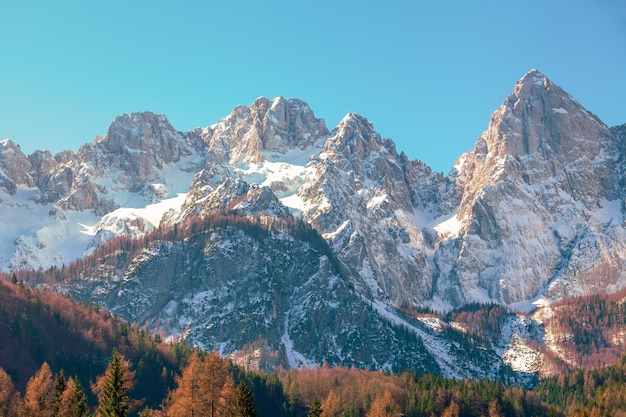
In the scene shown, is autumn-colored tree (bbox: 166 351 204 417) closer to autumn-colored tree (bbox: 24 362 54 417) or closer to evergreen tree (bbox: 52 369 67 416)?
evergreen tree (bbox: 52 369 67 416)

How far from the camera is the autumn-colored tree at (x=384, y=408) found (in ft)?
564

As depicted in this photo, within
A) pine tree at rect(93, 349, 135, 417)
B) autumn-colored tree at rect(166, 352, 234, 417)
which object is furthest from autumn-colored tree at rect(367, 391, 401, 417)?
pine tree at rect(93, 349, 135, 417)

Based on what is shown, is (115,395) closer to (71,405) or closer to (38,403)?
(71,405)

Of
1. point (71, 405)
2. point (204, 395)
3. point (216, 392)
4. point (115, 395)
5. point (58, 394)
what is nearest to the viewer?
point (115, 395)

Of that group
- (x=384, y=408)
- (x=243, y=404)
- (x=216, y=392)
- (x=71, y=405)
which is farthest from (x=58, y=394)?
(x=384, y=408)

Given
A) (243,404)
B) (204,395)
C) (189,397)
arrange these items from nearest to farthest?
(243,404), (204,395), (189,397)

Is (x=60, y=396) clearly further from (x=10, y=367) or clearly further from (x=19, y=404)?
(x=10, y=367)

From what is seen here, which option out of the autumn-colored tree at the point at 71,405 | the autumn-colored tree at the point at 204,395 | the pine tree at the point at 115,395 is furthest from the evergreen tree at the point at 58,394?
the autumn-colored tree at the point at 204,395

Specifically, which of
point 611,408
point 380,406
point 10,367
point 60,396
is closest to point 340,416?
point 380,406

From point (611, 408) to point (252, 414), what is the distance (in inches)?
4669

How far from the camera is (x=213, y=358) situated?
108m

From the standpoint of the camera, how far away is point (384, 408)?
580 feet

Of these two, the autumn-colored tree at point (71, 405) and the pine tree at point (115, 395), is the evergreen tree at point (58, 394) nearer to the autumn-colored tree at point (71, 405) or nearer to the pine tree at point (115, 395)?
the autumn-colored tree at point (71, 405)

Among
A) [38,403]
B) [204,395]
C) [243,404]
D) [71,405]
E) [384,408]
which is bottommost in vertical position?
[71,405]
